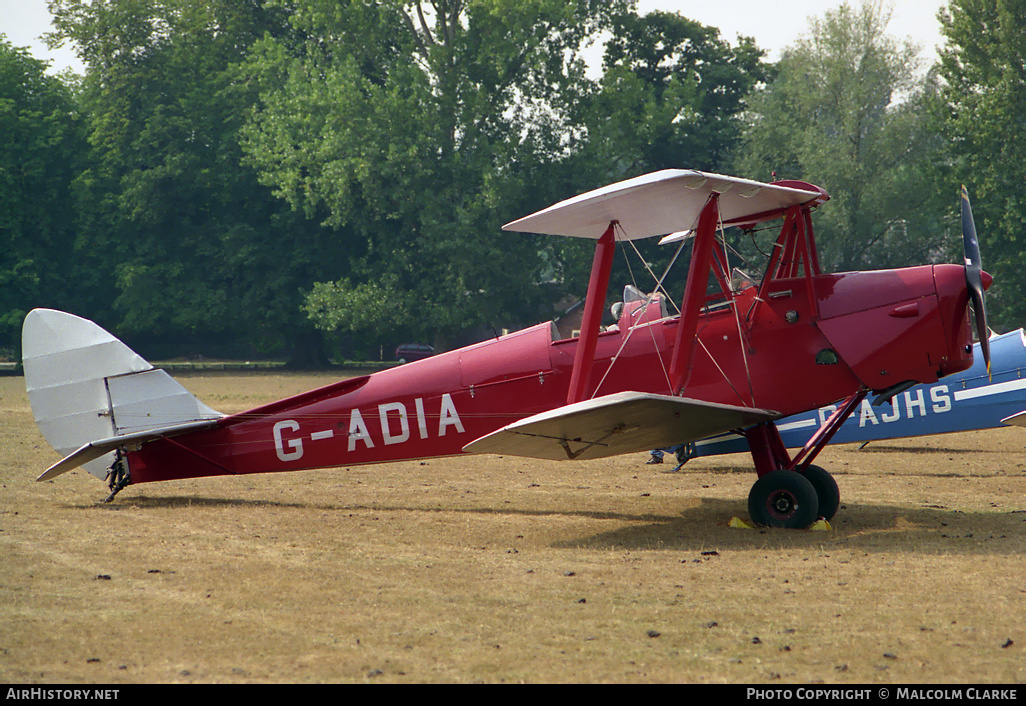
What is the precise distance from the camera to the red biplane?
7723 mm

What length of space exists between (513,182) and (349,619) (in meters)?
34.9

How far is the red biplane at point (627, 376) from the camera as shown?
7.72 metres

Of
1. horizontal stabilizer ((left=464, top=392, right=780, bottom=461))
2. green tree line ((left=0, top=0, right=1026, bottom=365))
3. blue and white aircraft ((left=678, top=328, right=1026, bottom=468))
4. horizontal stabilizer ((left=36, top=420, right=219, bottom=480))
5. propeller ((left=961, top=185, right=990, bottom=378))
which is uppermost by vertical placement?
green tree line ((left=0, top=0, right=1026, bottom=365))

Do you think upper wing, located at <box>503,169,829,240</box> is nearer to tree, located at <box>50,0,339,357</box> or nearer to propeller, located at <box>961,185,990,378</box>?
propeller, located at <box>961,185,990,378</box>

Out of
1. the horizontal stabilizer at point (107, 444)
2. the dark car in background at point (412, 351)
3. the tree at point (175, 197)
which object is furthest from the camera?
the dark car in background at point (412, 351)

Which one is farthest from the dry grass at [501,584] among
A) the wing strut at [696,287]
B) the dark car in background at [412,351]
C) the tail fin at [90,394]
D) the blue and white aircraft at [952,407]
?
the dark car in background at [412,351]

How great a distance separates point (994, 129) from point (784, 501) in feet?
111

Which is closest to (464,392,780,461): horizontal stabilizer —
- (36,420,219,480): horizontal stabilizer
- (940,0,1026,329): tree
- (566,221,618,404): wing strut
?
(566,221,618,404): wing strut

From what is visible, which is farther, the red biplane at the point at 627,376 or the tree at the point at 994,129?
the tree at the point at 994,129

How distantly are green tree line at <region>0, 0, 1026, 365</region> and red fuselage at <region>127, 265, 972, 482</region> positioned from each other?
29676 millimetres

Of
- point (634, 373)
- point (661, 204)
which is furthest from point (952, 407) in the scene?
point (661, 204)

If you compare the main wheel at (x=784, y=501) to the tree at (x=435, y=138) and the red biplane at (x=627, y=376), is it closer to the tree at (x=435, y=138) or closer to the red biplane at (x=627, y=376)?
the red biplane at (x=627, y=376)

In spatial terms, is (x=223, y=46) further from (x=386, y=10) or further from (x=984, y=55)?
(x=984, y=55)

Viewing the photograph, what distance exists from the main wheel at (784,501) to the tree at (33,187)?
1583 inches
